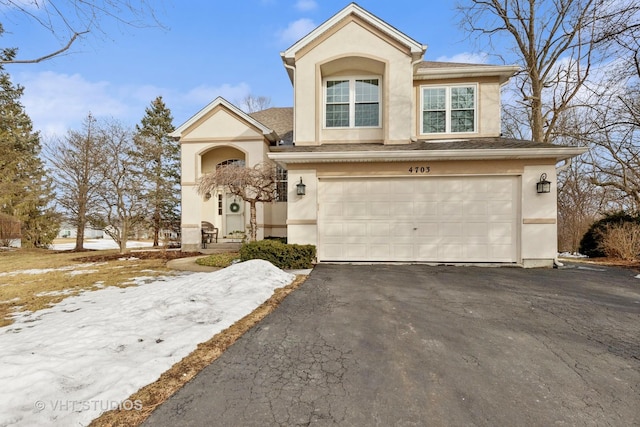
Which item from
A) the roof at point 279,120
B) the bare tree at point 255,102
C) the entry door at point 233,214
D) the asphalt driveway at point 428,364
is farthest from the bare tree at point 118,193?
the bare tree at point 255,102

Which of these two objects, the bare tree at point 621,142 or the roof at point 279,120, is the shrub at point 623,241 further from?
the roof at point 279,120

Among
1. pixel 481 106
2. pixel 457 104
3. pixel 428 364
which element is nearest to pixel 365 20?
pixel 457 104

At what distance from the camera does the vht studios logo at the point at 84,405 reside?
90.3 inches

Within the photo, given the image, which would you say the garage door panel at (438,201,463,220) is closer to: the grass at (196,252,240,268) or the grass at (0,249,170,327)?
the grass at (196,252,240,268)

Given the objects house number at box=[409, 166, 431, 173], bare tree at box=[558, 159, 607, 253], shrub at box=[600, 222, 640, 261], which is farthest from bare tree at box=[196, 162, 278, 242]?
bare tree at box=[558, 159, 607, 253]

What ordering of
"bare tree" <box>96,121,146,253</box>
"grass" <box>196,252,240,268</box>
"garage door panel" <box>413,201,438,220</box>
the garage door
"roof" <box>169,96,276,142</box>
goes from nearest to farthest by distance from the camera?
the garage door, "garage door panel" <box>413,201,438,220</box>, "grass" <box>196,252,240,268</box>, "roof" <box>169,96,276,142</box>, "bare tree" <box>96,121,146,253</box>

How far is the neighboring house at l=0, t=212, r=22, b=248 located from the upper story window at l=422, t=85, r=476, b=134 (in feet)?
72.6

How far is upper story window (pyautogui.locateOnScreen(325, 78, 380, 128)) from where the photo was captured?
9.70 metres

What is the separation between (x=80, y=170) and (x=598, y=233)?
74.9 feet

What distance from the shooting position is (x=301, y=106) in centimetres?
942

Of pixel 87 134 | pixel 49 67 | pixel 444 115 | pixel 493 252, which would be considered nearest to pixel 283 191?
pixel 444 115

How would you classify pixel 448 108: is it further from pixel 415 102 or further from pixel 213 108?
pixel 213 108

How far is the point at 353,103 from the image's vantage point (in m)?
9.71

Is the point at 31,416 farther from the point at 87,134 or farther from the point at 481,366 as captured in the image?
the point at 87,134
